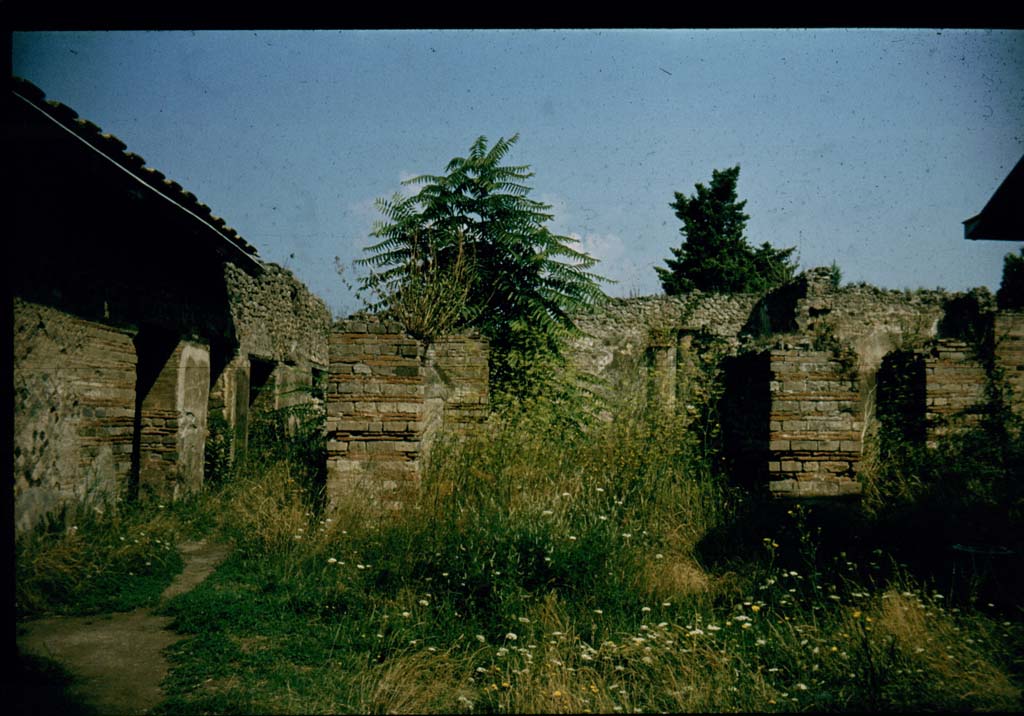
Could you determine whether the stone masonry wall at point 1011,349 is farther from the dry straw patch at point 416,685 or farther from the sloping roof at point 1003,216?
the dry straw patch at point 416,685

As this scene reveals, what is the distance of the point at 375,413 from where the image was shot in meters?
5.05

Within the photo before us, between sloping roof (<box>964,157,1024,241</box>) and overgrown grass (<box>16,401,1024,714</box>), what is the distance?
2.35 m

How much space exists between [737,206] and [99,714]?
30259 mm

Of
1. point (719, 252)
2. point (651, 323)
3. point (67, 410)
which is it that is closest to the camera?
point (67, 410)

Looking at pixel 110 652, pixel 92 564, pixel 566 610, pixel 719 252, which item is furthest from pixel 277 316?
pixel 719 252

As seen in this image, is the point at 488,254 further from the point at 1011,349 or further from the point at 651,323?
the point at 651,323

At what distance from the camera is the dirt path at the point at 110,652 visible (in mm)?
2662

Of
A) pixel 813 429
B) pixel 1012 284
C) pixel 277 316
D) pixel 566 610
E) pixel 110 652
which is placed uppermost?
pixel 1012 284

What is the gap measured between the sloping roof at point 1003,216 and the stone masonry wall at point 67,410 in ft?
20.5

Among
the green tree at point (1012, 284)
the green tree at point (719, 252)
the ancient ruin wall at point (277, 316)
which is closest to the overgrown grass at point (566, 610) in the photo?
the ancient ruin wall at point (277, 316)

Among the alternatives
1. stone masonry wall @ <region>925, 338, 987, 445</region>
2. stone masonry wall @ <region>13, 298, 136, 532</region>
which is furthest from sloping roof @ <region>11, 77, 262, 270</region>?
stone masonry wall @ <region>925, 338, 987, 445</region>

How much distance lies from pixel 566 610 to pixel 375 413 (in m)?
2.45

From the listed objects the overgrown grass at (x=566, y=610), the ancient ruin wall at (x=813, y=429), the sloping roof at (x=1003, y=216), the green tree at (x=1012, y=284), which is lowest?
the overgrown grass at (x=566, y=610)

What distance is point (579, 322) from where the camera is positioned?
1716cm
